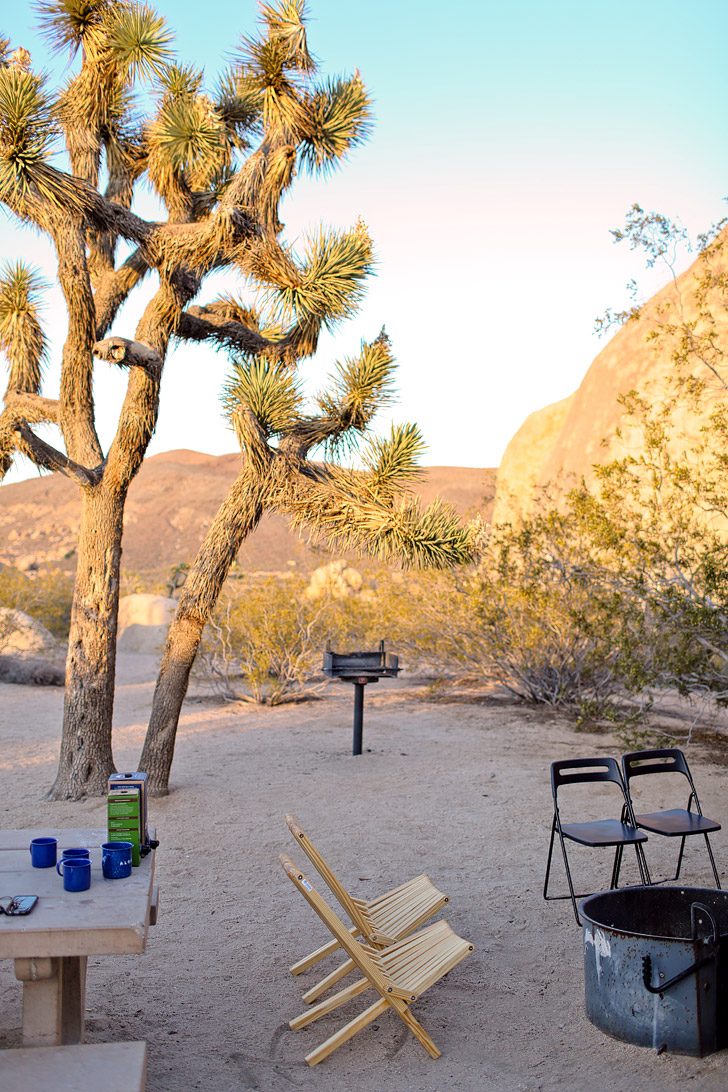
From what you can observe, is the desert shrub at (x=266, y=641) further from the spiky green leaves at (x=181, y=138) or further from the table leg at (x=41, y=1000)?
the table leg at (x=41, y=1000)

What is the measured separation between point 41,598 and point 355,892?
13779 mm

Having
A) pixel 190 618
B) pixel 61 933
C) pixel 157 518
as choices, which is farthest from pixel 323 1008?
pixel 157 518

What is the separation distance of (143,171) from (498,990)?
7142mm

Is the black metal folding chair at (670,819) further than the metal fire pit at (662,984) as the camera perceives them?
Yes

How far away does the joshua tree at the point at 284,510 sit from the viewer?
6859mm

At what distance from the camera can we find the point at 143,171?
787 cm

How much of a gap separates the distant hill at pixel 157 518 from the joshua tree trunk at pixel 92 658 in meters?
34.7

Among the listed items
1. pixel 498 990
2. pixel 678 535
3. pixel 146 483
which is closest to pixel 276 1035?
pixel 498 990

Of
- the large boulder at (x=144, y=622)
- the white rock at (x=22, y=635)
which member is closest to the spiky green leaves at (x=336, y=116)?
the white rock at (x=22, y=635)

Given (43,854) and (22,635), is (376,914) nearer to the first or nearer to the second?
(43,854)

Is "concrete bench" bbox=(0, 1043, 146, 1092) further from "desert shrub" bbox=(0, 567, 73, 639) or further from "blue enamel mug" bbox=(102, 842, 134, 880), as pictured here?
"desert shrub" bbox=(0, 567, 73, 639)

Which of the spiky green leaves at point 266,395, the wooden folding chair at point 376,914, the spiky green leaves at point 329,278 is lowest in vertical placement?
Answer: the wooden folding chair at point 376,914

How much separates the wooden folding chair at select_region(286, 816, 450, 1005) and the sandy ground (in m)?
0.14

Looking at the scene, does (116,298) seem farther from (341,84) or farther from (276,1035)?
(276,1035)
